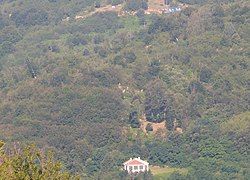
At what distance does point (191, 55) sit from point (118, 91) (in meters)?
8.25

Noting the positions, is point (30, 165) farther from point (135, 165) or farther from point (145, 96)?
point (145, 96)

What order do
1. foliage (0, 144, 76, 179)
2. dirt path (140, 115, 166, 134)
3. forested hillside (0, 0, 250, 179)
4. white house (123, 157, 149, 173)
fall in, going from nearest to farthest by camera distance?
foliage (0, 144, 76, 179)
white house (123, 157, 149, 173)
forested hillside (0, 0, 250, 179)
dirt path (140, 115, 166, 134)

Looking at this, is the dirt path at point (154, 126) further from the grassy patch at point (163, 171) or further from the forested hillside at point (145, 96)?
the grassy patch at point (163, 171)

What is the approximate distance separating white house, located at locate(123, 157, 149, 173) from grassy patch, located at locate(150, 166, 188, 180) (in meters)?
0.54

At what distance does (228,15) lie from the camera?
103 meters

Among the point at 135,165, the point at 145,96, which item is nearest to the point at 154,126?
the point at 145,96

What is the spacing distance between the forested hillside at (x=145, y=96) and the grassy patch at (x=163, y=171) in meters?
0.56

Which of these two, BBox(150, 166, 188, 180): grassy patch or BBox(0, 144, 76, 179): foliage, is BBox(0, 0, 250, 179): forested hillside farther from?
BBox(0, 144, 76, 179): foliage

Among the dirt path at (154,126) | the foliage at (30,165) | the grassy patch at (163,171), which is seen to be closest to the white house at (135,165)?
the grassy patch at (163,171)

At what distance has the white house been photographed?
76750 mm

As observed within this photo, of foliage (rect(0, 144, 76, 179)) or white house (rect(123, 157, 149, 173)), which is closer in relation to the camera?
foliage (rect(0, 144, 76, 179))

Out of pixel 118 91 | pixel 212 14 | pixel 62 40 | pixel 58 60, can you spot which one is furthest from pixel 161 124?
pixel 62 40

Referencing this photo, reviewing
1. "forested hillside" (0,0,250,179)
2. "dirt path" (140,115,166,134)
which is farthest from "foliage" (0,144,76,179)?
"dirt path" (140,115,166,134)

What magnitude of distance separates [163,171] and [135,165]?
5.91 ft
